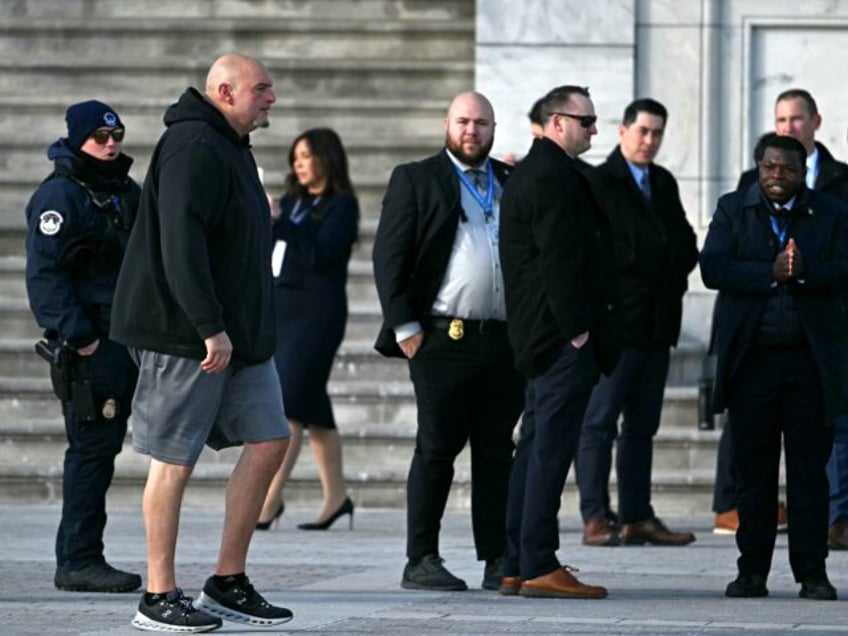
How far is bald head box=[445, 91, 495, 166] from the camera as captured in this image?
1034cm

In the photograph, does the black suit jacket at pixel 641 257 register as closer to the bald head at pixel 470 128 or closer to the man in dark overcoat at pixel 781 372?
the bald head at pixel 470 128

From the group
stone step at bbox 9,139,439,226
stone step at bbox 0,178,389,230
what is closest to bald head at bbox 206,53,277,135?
stone step at bbox 0,178,389,230

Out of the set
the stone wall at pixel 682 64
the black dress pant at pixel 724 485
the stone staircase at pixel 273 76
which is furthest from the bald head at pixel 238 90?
the stone wall at pixel 682 64

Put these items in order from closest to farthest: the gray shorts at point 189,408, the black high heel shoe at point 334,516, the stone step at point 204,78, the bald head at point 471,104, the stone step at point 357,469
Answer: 1. the gray shorts at point 189,408
2. the bald head at point 471,104
3. the black high heel shoe at point 334,516
4. the stone step at point 357,469
5. the stone step at point 204,78

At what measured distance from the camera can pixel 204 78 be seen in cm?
1736

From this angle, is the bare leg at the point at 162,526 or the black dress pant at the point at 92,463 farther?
the black dress pant at the point at 92,463

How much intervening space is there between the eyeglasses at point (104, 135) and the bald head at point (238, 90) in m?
1.40

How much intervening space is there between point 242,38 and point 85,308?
25.6ft

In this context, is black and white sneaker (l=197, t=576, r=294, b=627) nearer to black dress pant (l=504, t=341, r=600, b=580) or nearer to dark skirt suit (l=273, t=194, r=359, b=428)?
black dress pant (l=504, t=341, r=600, b=580)

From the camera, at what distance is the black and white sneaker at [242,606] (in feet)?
28.6

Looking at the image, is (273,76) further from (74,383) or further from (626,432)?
(74,383)

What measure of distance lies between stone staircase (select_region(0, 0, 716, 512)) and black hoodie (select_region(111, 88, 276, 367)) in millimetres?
6185

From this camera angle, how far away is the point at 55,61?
57.1 ft

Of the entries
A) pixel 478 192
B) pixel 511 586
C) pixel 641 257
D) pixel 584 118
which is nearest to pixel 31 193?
pixel 641 257
